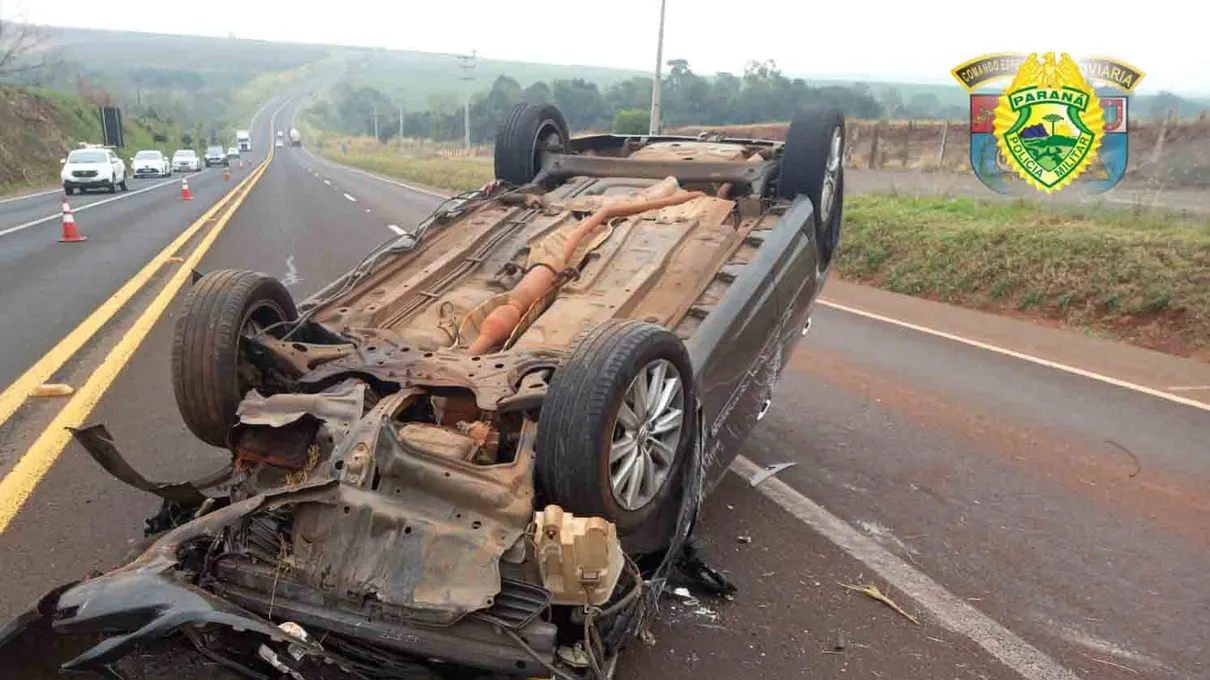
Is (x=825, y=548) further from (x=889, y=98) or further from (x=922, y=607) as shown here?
(x=889, y=98)

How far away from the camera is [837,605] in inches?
140

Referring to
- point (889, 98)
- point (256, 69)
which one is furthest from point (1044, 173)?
point (256, 69)

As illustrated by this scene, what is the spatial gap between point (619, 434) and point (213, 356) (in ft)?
5.54

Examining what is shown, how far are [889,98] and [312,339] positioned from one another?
74783 mm

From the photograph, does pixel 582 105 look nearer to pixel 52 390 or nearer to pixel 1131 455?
pixel 52 390

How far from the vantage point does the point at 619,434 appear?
309 cm

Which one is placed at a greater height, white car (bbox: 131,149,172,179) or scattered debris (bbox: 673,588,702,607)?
scattered debris (bbox: 673,588,702,607)

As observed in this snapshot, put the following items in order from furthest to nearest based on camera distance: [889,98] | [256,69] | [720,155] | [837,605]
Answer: [256,69]
[889,98]
[720,155]
[837,605]

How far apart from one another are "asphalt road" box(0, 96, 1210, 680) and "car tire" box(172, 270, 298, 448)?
0.67m

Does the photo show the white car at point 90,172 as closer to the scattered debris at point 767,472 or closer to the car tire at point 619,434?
the scattered debris at point 767,472

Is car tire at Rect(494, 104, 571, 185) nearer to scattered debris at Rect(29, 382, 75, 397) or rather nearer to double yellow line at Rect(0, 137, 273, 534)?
double yellow line at Rect(0, 137, 273, 534)

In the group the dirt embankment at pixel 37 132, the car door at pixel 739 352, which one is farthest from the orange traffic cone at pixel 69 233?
the dirt embankment at pixel 37 132

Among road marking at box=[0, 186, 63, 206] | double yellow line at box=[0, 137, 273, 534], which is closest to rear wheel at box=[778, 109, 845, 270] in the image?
double yellow line at box=[0, 137, 273, 534]

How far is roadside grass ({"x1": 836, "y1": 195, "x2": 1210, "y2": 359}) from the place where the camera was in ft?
29.6
